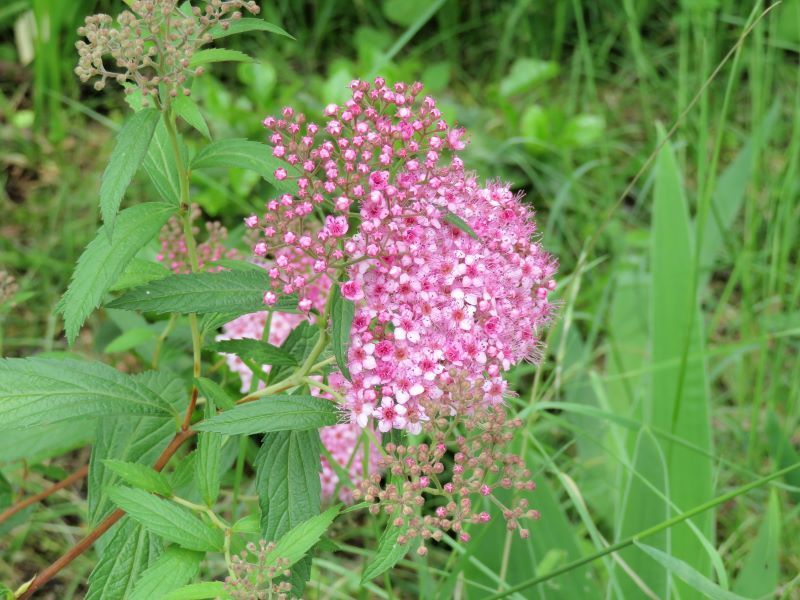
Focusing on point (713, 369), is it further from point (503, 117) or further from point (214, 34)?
point (214, 34)

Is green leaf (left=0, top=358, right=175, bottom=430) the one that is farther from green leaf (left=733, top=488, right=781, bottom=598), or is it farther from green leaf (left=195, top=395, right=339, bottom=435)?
green leaf (left=733, top=488, right=781, bottom=598)

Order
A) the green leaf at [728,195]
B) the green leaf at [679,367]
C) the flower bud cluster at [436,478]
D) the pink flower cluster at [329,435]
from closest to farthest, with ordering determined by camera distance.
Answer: the flower bud cluster at [436,478], the green leaf at [679,367], the pink flower cluster at [329,435], the green leaf at [728,195]

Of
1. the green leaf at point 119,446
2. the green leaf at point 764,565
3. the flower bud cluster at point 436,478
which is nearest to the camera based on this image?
the flower bud cluster at point 436,478

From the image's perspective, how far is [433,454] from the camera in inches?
54.7

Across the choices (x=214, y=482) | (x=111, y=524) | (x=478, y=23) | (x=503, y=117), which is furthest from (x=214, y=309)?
(x=478, y=23)

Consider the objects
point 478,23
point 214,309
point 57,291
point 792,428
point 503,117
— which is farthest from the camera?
point 478,23

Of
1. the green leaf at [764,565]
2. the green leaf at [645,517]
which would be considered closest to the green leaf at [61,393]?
the green leaf at [645,517]

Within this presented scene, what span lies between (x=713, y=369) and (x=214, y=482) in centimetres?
183

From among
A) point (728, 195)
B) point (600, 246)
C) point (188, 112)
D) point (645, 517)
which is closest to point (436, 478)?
point (188, 112)

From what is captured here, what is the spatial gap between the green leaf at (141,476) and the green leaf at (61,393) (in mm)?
77

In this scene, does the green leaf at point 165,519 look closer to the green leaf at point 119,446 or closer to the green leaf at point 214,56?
the green leaf at point 119,446

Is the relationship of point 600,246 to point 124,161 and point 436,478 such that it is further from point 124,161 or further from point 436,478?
point 124,161

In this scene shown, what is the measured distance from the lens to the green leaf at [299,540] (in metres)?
1.32

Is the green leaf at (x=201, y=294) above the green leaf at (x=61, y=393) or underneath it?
above
